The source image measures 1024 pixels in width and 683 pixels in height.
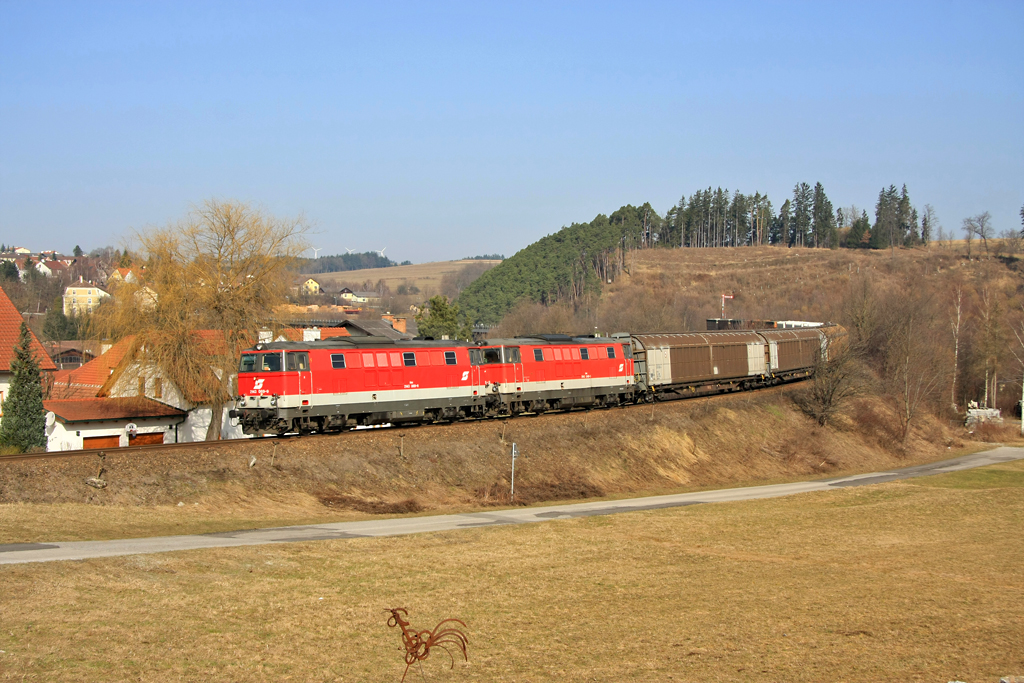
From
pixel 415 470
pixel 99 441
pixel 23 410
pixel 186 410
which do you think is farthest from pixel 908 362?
pixel 23 410

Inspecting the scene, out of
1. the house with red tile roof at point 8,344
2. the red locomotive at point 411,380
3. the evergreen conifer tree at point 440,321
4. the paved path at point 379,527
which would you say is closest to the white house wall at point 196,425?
the house with red tile roof at point 8,344

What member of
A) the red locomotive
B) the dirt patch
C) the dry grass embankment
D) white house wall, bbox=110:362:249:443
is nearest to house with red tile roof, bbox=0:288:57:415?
white house wall, bbox=110:362:249:443

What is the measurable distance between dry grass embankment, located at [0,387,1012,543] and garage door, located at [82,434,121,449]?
17457 mm

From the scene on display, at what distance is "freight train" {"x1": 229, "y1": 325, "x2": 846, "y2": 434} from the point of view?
105ft

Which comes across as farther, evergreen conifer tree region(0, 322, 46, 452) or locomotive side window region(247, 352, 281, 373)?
evergreen conifer tree region(0, 322, 46, 452)

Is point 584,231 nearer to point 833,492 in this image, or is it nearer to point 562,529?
point 833,492

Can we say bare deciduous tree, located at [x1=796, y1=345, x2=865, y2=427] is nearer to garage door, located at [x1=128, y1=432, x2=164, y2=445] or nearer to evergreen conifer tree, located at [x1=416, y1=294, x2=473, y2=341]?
evergreen conifer tree, located at [x1=416, y1=294, x2=473, y2=341]

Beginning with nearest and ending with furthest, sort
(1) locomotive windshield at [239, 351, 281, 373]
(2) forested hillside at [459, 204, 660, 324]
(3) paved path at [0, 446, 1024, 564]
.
Answer: (3) paved path at [0, 446, 1024, 564], (1) locomotive windshield at [239, 351, 281, 373], (2) forested hillside at [459, 204, 660, 324]

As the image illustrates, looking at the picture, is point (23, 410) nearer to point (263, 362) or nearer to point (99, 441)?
point (99, 441)

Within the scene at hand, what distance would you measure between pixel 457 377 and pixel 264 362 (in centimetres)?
943

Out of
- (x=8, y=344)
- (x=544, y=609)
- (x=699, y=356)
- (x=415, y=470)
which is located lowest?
(x=544, y=609)

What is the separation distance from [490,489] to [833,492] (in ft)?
55.4

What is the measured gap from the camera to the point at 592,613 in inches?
656

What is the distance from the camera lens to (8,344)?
4488 cm
